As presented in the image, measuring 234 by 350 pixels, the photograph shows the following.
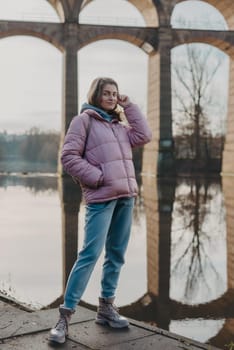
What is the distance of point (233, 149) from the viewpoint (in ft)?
106

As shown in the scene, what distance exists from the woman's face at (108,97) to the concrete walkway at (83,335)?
1510 mm

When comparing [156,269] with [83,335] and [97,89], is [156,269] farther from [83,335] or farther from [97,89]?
[97,89]

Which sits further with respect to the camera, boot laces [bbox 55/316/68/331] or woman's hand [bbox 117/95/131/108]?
woman's hand [bbox 117/95/131/108]

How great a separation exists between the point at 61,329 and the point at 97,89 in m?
1.62

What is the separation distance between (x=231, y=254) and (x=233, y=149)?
85.3 feet

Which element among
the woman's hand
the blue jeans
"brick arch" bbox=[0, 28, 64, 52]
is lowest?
the blue jeans

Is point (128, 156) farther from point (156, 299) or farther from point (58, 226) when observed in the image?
point (58, 226)

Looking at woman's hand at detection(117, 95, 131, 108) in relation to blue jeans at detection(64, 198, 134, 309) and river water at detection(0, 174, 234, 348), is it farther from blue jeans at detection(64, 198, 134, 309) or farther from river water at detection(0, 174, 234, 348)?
river water at detection(0, 174, 234, 348)

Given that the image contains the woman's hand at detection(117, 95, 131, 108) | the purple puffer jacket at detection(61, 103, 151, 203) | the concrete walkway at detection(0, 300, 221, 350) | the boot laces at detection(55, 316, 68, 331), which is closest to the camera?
the concrete walkway at detection(0, 300, 221, 350)

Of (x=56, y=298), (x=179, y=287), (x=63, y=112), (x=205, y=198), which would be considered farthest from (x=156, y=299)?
(x=63, y=112)

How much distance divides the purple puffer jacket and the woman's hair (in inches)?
4.3

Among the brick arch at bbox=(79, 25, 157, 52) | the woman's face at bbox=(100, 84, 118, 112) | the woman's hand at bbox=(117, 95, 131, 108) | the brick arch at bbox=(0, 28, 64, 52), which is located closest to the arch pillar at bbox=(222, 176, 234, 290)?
the woman's hand at bbox=(117, 95, 131, 108)

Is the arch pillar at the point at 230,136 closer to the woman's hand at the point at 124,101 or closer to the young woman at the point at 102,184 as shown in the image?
the woman's hand at the point at 124,101

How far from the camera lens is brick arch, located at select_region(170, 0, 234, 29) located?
107ft
